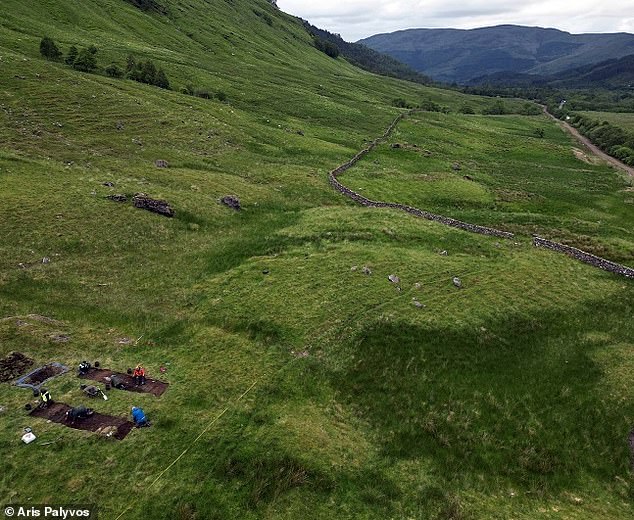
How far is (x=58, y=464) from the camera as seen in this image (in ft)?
80.9

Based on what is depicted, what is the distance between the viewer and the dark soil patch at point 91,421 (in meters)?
27.1

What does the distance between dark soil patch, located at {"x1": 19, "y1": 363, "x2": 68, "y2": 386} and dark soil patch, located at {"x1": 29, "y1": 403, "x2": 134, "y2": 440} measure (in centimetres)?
312

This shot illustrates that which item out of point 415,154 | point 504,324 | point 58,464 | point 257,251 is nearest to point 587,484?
Answer: point 504,324

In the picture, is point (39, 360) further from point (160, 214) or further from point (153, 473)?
point (160, 214)

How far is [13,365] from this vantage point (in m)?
31.7

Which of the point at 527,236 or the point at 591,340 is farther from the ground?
the point at 527,236

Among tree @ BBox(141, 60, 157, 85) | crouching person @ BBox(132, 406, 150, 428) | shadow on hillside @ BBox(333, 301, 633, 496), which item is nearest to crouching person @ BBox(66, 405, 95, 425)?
crouching person @ BBox(132, 406, 150, 428)

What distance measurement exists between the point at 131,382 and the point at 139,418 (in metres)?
4.30

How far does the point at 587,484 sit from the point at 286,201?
51324 mm

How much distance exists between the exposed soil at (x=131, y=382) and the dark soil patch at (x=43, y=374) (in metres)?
1.83

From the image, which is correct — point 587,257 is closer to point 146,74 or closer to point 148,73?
point 146,74

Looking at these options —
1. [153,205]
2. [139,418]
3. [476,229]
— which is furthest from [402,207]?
[139,418]

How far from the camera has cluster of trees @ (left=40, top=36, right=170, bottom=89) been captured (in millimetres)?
102812

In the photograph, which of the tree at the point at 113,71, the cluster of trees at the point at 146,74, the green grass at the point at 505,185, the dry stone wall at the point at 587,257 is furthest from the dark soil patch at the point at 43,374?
the cluster of trees at the point at 146,74
